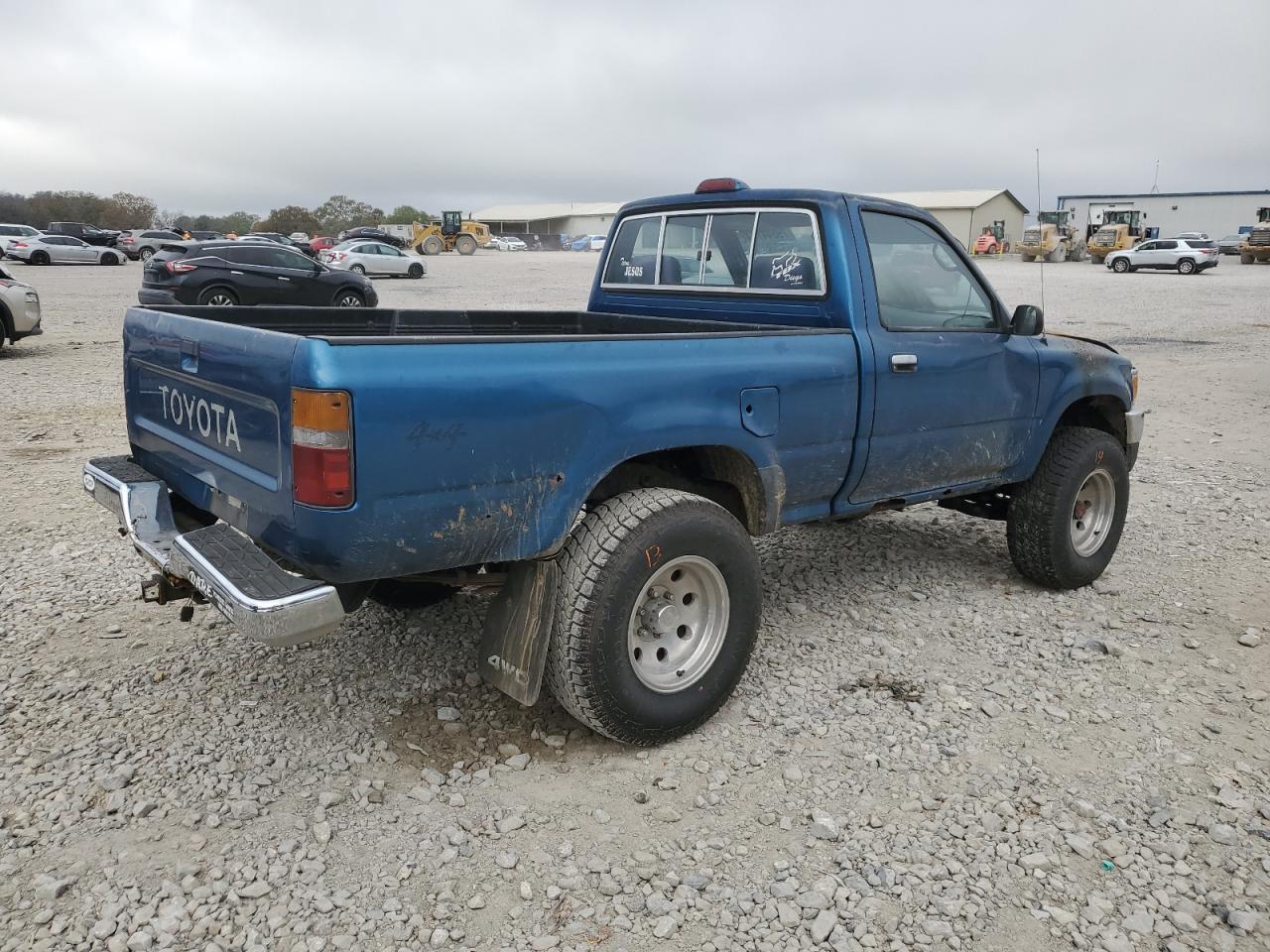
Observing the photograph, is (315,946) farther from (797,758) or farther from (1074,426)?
(1074,426)

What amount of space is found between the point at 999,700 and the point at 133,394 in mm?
3659

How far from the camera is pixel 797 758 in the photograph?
3.47 meters

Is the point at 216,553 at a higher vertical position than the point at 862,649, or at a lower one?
higher

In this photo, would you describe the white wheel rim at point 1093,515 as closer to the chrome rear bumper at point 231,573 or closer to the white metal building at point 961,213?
the chrome rear bumper at point 231,573

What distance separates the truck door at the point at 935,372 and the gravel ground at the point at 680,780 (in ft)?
2.69

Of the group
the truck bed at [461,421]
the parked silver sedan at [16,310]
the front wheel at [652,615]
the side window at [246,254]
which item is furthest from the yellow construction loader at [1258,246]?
the front wheel at [652,615]

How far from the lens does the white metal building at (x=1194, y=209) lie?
231 ft

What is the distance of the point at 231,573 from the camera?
9.34 ft

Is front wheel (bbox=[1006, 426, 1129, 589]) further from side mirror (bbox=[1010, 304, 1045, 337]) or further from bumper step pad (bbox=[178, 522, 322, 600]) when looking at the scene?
bumper step pad (bbox=[178, 522, 322, 600])

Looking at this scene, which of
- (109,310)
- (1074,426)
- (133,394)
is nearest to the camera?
(133,394)

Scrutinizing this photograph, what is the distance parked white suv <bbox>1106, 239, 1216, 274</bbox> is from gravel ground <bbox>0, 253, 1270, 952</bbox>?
4206cm

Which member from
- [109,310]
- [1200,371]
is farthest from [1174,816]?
[109,310]

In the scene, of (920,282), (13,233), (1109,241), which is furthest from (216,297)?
(1109,241)

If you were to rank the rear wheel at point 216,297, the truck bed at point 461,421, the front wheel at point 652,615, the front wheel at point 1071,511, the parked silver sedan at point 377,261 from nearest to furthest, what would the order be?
the truck bed at point 461,421, the front wheel at point 652,615, the front wheel at point 1071,511, the rear wheel at point 216,297, the parked silver sedan at point 377,261
